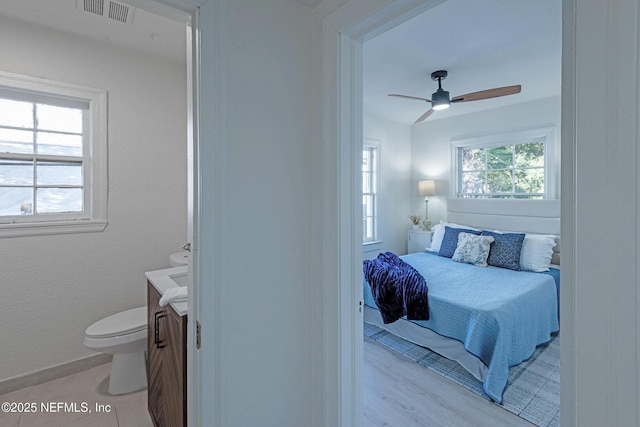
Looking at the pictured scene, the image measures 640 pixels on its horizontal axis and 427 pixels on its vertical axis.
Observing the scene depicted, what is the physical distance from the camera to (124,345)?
194 cm

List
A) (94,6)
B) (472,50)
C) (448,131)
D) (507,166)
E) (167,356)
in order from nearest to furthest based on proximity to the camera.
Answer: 1. (167,356)
2. (94,6)
3. (472,50)
4. (507,166)
5. (448,131)

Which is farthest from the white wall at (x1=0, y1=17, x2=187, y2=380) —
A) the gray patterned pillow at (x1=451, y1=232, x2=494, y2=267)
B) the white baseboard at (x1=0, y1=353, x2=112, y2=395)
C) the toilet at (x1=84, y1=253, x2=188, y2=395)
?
the gray patterned pillow at (x1=451, y1=232, x2=494, y2=267)

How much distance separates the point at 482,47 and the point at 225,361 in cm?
285

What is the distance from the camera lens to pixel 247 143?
108 centimetres

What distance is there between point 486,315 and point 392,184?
2.94 m

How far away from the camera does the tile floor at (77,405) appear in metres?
1.82

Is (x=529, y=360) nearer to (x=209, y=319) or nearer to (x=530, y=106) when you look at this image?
(x=209, y=319)

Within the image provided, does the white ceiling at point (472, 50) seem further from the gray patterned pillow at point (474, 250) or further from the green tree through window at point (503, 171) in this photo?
the gray patterned pillow at point (474, 250)

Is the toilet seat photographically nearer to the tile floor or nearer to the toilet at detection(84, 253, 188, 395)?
Answer: the toilet at detection(84, 253, 188, 395)

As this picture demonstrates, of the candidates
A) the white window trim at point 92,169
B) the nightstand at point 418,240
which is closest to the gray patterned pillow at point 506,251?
the nightstand at point 418,240

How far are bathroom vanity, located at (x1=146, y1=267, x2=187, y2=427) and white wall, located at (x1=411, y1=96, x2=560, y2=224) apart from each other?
4073 mm

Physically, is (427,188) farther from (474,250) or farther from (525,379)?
(525,379)

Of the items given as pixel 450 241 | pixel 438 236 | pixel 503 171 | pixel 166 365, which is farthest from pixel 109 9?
pixel 503 171

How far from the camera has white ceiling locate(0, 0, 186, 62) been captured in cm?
192
